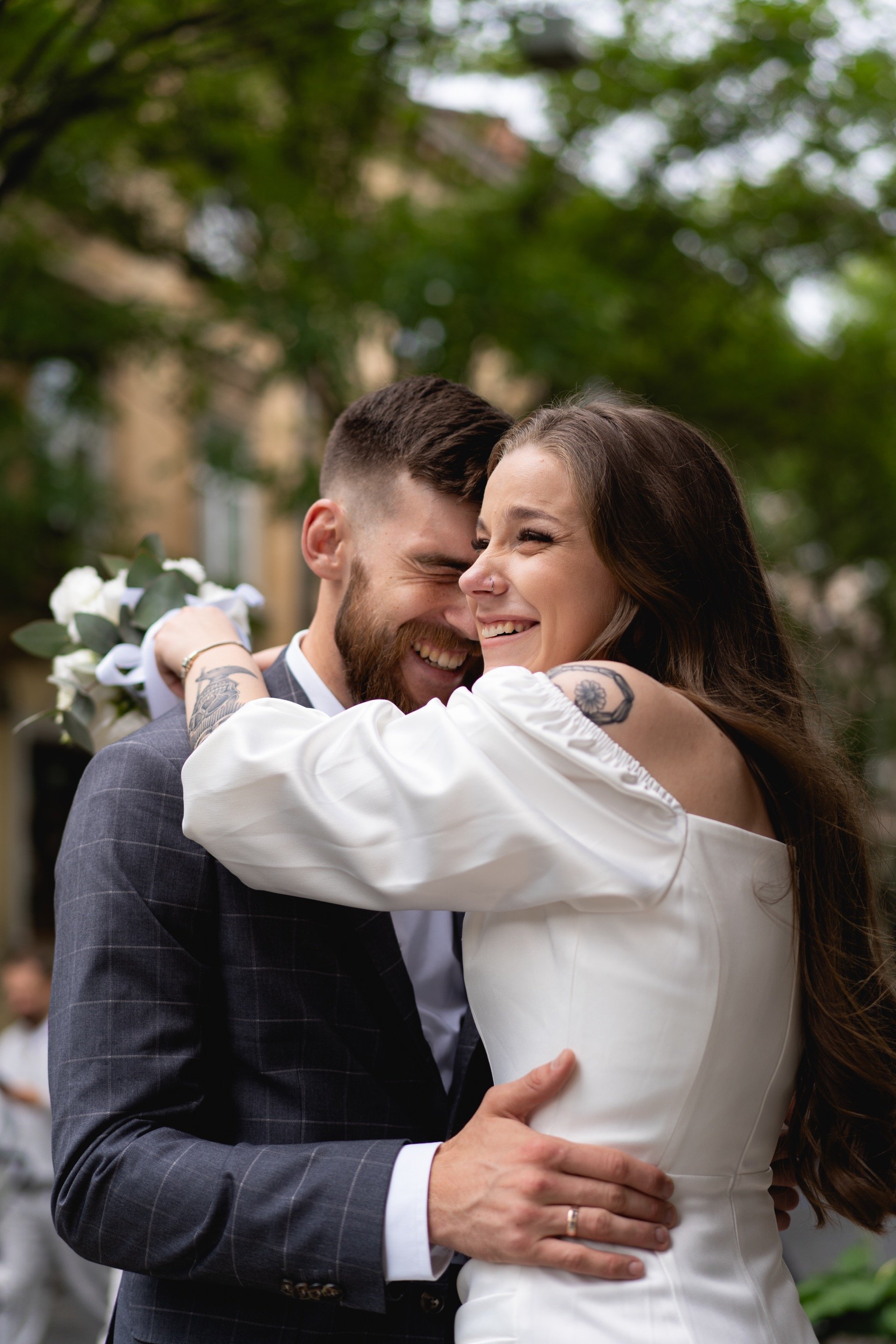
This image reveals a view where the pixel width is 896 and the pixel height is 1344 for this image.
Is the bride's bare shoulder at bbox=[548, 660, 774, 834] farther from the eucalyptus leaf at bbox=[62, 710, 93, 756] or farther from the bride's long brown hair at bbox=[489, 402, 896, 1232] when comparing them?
the eucalyptus leaf at bbox=[62, 710, 93, 756]

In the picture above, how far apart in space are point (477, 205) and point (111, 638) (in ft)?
27.4

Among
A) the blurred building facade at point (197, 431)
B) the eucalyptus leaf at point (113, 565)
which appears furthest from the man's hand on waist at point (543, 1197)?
the blurred building facade at point (197, 431)

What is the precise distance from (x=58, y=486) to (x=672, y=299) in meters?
5.91

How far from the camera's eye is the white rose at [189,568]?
10.2 ft

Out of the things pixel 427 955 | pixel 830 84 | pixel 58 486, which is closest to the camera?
pixel 427 955

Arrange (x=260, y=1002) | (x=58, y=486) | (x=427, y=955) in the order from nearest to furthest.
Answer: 1. (x=260, y=1002)
2. (x=427, y=955)
3. (x=58, y=486)

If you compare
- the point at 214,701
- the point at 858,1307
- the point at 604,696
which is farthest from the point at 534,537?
the point at 858,1307

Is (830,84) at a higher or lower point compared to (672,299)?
higher

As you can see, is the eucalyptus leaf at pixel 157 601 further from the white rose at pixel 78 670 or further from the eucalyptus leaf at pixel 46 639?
the eucalyptus leaf at pixel 46 639

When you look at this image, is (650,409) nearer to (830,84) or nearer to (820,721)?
(820,721)

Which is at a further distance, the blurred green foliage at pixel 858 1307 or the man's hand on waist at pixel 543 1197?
the blurred green foliage at pixel 858 1307

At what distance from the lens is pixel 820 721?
234cm

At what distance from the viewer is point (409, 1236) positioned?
6.18ft

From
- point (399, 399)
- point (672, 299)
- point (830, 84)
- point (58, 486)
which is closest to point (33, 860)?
point (58, 486)
